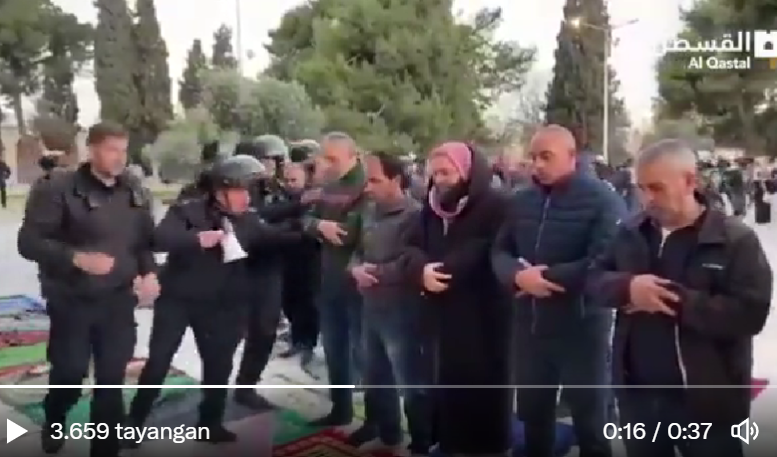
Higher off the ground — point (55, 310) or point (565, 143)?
point (565, 143)

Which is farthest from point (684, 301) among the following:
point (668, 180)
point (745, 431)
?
point (745, 431)

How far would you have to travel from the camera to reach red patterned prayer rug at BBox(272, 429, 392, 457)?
2.13 meters

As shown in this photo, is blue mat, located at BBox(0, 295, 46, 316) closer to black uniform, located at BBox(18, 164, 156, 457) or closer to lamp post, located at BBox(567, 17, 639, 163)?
black uniform, located at BBox(18, 164, 156, 457)

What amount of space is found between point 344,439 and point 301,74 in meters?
0.88

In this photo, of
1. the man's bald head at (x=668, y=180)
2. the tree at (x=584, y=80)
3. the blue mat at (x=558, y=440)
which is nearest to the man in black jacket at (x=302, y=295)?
the blue mat at (x=558, y=440)

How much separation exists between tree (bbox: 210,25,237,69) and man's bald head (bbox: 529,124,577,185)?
74cm

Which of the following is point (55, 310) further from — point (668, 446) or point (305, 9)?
point (668, 446)

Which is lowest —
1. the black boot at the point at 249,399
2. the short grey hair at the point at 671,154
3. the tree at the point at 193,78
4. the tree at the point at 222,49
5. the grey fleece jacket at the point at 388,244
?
the black boot at the point at 249,399

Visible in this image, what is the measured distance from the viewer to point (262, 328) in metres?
2.12

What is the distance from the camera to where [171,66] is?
2.02 m

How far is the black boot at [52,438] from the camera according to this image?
2.11 m

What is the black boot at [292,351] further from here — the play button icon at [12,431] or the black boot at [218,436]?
the play button icon at [12,431]

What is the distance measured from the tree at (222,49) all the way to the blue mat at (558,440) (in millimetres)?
1086

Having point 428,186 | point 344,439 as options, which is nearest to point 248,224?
point 428,186
